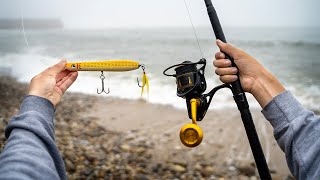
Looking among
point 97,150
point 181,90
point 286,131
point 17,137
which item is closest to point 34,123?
point 17,137

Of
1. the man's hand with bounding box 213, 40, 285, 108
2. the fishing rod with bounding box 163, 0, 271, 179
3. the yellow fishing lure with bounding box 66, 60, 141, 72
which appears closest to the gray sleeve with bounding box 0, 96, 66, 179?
the yellow fishing lure with bounding box 66, 60, 141, 72

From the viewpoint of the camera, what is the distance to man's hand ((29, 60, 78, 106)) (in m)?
1.72

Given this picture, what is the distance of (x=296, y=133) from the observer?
5.70 feet

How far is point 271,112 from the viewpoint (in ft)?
6.40

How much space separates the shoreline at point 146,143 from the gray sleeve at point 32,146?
3.28 metres

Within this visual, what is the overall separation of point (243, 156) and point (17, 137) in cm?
488

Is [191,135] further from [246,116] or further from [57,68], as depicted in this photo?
[57,68]

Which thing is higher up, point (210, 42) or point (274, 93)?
point (210, 42)

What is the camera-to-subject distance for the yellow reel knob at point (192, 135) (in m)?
1.96

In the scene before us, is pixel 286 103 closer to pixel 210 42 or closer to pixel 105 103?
pixel 105 103

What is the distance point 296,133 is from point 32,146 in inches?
52.9

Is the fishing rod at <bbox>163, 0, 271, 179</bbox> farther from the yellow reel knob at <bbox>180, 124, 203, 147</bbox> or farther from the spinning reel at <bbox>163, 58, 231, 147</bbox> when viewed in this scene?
the yellow reel knob at <bbox>180, 124, 203, 147</bbox>

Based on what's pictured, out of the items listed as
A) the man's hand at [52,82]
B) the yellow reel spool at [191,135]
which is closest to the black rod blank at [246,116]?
the yellow reel spool at [191,135]

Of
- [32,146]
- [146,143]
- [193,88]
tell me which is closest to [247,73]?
[193,88]
